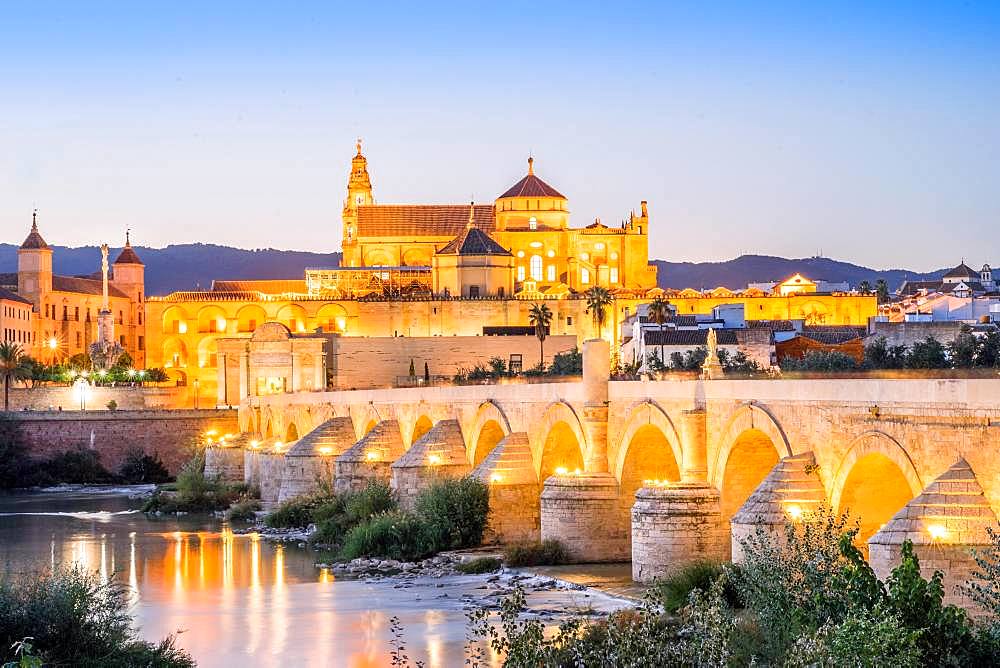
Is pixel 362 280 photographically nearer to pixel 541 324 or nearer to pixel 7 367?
pixel 541 324

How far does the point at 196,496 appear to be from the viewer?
50812 mm

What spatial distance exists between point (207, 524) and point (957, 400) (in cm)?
3097

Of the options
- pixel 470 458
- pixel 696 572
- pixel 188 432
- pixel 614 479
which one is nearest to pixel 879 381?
pixel 696 572

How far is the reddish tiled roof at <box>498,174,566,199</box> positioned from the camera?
102375mm

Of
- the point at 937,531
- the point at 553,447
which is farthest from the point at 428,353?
the point at 937,531

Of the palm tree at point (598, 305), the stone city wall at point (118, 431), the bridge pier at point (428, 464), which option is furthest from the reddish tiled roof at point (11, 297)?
the bridge pier at point (428, 464)

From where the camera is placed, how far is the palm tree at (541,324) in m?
78.6

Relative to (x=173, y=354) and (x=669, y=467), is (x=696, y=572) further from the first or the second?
(x=173, y=354)

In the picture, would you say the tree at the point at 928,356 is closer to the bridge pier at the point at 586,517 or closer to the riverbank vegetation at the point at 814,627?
the bridge pier at the point at 586,517

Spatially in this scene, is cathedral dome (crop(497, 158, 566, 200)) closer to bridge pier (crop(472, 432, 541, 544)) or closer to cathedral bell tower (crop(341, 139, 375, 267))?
cathedral bell tower (crop(341, 139, 375, 267))

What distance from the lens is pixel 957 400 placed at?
17.6m

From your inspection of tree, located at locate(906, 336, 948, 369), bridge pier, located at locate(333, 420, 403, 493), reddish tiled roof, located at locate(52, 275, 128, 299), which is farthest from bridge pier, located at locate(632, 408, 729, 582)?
reddish tiled roof, located at locate(52, 275, 128, 299)

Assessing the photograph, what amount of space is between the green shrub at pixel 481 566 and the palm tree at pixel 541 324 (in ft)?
156

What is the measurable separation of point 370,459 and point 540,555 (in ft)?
44.2
